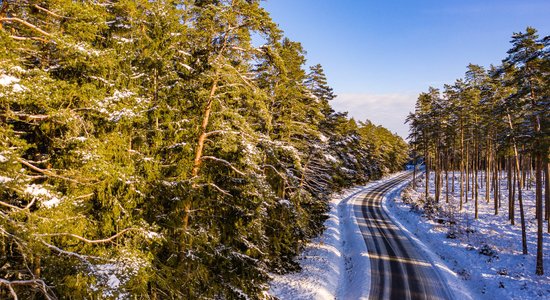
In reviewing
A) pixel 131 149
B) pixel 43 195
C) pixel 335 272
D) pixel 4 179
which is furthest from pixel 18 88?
pixel 335 272

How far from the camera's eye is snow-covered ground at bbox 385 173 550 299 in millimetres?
19562

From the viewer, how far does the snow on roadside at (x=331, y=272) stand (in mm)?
18141

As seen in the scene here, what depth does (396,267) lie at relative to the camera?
22.5 metres

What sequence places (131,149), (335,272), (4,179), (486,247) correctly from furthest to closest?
(486,247) < (335,272) < (131,149) < (4,179)

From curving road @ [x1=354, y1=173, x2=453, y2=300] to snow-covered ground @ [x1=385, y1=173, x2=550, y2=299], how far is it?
2.23 metres

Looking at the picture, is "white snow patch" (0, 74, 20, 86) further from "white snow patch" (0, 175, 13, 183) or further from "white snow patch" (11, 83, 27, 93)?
"white snow patch" (0, 175, 13, 183)

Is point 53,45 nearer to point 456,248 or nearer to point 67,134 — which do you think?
point 67,134

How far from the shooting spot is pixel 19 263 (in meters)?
7.39

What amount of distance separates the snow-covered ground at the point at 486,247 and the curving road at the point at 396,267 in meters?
2.23

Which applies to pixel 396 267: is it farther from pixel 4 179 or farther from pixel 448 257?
pixel 4 179

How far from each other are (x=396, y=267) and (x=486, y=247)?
9.26 m

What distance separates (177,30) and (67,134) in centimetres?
540

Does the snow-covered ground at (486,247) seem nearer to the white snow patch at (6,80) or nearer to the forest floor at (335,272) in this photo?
the forest floor at (335,272)

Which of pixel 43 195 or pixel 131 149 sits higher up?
pixel 131 149
